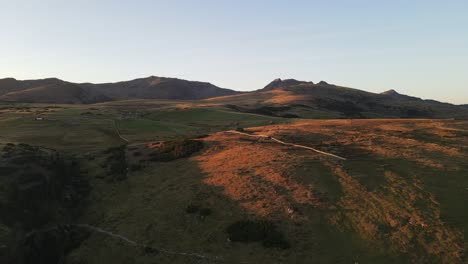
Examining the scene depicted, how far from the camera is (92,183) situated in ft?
136

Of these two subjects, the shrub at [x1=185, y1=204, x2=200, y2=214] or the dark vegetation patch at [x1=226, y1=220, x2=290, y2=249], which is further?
the shrub at [x1=185, y1=204, x2=200, y2=214]

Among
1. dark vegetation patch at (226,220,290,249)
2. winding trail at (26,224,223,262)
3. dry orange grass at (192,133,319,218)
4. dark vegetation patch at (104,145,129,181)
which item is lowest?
winding trail at (26,224,223,262)

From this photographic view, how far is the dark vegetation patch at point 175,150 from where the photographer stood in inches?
1905

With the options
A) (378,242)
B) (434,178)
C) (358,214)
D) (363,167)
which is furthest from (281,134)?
(378,242)

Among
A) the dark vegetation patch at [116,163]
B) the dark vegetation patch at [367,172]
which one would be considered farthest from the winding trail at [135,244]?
the dark vegetation patch at [367,172]

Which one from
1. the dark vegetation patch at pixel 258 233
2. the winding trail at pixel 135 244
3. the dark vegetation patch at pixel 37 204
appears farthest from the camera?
the dark vegetation patch at pixel 37 204

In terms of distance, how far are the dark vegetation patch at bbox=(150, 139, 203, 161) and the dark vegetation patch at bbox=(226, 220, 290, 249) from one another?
20378 millimetres

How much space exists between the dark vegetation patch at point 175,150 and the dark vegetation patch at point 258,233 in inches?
802

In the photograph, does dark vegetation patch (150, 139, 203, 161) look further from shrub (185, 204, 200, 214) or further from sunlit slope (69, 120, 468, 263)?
shrub (185, 204, 200, 214)

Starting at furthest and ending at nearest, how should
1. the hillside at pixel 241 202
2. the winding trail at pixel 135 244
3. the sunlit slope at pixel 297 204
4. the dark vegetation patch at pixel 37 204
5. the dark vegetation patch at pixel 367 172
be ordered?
the dark vegetation patch at pixel 367 172 → the dark vegetation patch at pixel 37 204 → the hillside at pixel 241 202 → the winding trail at pixel 135 244 → the sunlit slope at pixel 297 204

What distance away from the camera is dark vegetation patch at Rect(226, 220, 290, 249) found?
26620 mm

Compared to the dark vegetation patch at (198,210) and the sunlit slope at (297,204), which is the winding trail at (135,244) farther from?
the dark vegetation patch at (198,210)

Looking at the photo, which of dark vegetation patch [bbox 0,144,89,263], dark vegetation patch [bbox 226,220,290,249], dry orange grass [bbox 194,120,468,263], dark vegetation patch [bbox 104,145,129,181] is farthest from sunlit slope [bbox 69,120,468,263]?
dark vegetation patch [bbox 0,144,89,263]

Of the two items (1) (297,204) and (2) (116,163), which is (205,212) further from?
(2) (116,163)
